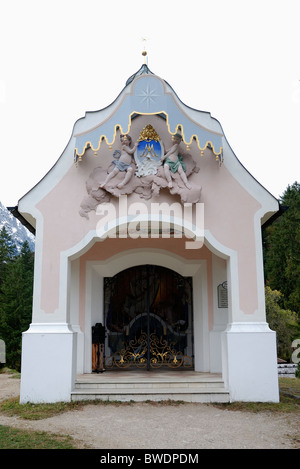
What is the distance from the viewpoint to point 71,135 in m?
8.85

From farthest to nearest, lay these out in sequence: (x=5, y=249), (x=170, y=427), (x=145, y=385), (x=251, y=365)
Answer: (x=5, y=249), (x=145, y=385), (x=251, y=365), (x=170, y=427)

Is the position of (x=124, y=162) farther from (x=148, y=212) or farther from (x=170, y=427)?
(x=170, y=427)

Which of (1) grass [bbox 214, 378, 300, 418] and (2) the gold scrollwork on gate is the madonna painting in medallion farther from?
(1) grass [bbox 214, 378, 300, 418]

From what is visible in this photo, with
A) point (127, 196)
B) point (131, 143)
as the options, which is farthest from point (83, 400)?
point (131, 143)

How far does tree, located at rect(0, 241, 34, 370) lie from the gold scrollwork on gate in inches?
602

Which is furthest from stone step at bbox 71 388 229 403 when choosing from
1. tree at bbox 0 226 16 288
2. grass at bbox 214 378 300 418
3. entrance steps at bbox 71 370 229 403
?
tree at bbox 0 226 16 288

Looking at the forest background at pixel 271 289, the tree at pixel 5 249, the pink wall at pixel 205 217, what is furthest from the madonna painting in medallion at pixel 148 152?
the tree at pixel 5 249

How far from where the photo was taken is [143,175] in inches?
339

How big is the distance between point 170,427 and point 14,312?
21.0 meters

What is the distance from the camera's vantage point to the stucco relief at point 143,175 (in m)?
8.52

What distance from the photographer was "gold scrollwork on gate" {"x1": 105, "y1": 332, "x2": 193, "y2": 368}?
10.5 metres

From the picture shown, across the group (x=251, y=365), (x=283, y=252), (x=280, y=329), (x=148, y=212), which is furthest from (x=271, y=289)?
(x=148, y=212)

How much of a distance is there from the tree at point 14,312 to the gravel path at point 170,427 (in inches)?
730

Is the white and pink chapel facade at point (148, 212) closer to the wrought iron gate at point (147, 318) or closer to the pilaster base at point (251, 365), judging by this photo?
the pilaster base at point (251, 365)
